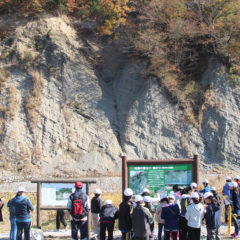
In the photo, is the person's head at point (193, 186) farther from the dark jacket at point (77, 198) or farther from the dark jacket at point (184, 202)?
the dark jacket at point (77, 198)

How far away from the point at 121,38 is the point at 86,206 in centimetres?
2185

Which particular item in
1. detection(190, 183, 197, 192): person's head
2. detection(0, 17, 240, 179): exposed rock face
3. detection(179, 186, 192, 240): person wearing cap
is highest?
detection(0, 17, 240, 179): exposed rock face

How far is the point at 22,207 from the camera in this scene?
28.8 ft

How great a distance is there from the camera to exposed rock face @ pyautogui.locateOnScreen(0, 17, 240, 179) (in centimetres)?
2334

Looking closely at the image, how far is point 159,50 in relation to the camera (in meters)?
26.0

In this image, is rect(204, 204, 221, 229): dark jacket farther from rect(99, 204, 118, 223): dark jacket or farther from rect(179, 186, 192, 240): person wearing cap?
rect(99, 204, 118, 223): dark jacket

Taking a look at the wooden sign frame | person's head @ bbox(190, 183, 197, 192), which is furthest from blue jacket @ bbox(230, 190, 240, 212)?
person's head @ bbox(190, 183, 197, 192)

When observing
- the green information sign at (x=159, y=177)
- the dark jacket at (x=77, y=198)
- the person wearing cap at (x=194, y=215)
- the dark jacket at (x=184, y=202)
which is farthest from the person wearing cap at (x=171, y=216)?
the green information sign at (x=159, y=177)

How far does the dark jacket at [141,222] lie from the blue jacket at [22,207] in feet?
9.36

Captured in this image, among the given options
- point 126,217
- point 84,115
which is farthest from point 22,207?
point 84,115

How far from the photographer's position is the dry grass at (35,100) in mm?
24183

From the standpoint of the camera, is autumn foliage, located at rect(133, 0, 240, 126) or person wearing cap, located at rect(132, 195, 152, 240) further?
autumn foliage, located at rect(133, 0, 240, 126)

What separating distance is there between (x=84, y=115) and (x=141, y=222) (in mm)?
18286

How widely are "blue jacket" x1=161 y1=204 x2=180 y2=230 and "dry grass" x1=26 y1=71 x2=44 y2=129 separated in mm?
17220
